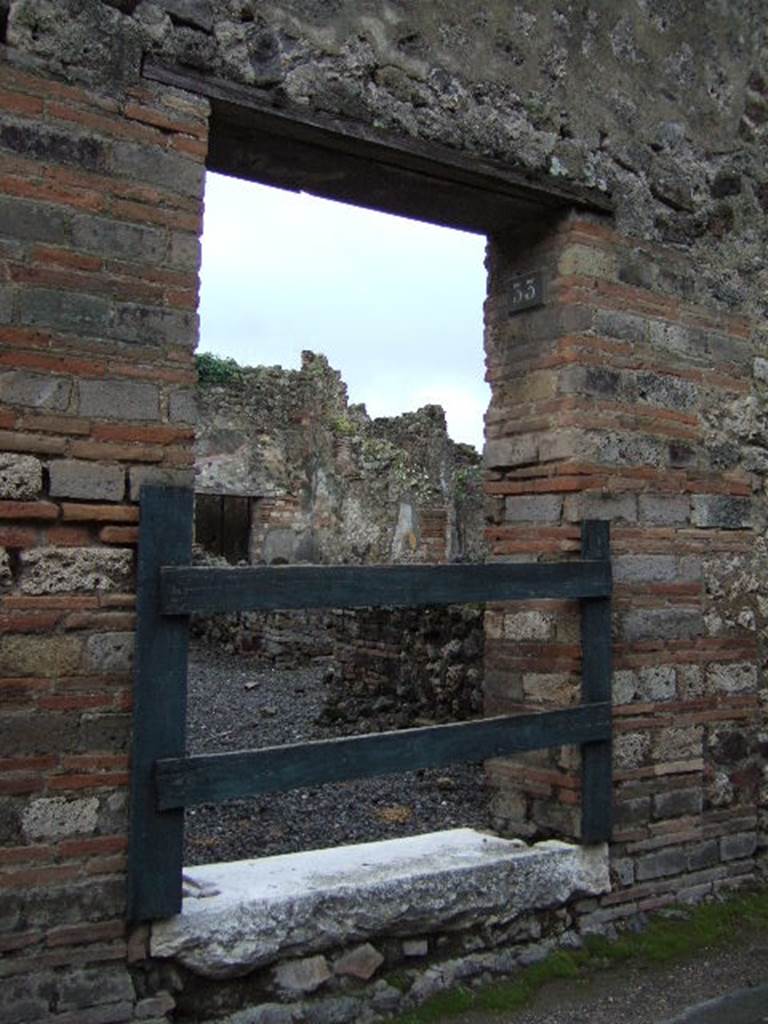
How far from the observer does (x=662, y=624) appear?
422 cm

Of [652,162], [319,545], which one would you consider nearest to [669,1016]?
[652,162]

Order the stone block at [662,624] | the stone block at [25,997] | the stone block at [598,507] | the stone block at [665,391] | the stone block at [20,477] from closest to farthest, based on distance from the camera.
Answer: the stone block at [25,997], the stone block at [20,477], the stone block at [598,507], the stone block at [662,624], the stone block at [665,391]

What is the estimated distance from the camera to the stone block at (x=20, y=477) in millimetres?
2877

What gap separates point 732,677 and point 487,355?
5.97ft

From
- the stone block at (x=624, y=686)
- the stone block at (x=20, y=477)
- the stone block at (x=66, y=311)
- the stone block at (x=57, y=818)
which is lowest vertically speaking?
the stone block at (x=57, y=818)

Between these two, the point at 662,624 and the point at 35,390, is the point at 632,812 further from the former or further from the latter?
the point at 35,390

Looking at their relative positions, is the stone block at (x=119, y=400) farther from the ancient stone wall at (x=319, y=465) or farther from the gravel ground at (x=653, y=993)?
the ancient stone wall at (x=319, y=465)

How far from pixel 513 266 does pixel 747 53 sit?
5.60 ft

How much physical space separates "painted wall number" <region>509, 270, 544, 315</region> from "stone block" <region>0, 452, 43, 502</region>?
2.23m

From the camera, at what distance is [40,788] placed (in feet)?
9.42

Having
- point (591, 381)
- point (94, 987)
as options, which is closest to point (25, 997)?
point (94, 987)

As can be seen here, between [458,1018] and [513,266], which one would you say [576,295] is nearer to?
[513,266]

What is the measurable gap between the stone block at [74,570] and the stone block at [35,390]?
43 centimetres

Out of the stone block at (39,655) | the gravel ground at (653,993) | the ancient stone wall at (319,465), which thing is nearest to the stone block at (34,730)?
the stone block at (39,655)
